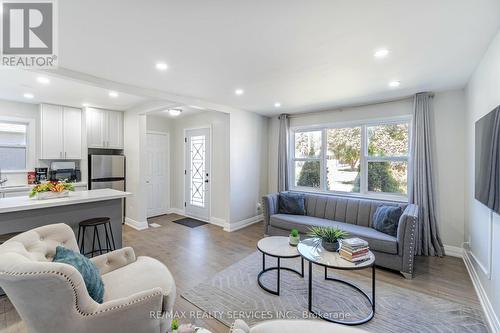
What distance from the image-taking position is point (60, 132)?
464 cm

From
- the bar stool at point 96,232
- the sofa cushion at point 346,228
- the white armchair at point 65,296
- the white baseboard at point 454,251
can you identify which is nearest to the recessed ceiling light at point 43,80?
the bar stool at point 96,232

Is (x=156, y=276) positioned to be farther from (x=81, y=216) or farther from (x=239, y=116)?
(x=239, y=116)

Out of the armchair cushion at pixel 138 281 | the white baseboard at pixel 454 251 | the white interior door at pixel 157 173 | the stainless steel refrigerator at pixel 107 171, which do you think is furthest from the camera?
the white interior door at pixel 157 173

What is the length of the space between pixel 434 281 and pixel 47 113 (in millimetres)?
6855

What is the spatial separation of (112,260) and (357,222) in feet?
11.3

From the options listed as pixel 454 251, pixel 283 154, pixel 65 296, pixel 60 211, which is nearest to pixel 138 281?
pixel 65 296

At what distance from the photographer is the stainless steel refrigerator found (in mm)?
4793

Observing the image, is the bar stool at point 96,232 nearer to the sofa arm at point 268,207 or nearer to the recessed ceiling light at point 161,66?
the recessed ceiling light at point 161,66

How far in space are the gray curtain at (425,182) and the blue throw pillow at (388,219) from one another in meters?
0.50

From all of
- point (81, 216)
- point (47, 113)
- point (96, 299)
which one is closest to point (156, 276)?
point (96, 299)

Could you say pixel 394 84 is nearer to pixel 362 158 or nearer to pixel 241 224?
pixel 362 158

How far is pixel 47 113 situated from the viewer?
4496 mm

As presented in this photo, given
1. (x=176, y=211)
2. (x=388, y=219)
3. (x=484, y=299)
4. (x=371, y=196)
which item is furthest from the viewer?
(x=176, y=211)

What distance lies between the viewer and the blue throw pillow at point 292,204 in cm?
423
